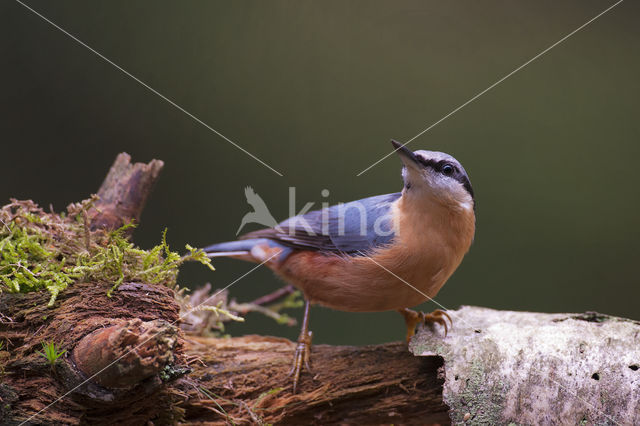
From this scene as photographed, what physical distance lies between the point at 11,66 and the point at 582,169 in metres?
4.27

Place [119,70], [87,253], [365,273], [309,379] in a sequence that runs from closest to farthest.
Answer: [87,253]
[309,379]
[365,273]
[119,70]

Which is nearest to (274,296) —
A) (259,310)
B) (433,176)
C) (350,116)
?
(259,310)

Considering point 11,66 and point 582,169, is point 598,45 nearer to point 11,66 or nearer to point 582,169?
point 582,169

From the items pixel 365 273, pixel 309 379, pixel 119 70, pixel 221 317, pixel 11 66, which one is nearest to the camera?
pixel 309 379

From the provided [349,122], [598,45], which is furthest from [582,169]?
[349,122]

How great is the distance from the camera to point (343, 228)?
113 inches

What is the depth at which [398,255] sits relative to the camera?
252 centimetres

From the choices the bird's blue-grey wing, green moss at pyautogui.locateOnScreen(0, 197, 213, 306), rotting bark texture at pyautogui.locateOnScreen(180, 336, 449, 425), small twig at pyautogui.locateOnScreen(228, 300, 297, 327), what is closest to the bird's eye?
the bird's blue-grey wing

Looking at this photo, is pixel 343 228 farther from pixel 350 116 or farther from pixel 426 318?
pixel 350 116

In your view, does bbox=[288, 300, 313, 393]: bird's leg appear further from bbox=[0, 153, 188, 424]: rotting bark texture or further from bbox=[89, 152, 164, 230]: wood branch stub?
bbox=[89, 152, 164, 230]: wood branch stub

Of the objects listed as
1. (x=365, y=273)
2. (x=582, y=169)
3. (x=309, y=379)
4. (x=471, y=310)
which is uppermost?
(x=582, y=169)

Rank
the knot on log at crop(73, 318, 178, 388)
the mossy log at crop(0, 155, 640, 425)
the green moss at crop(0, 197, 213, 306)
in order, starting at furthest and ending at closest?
the green moss at crop(0, 197, 213, 306) → the mossy log at crop(0, 155, 640, 425) → the knot on log at crop(73, 318, 178, 388)

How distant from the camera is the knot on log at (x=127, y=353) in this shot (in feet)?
4.90

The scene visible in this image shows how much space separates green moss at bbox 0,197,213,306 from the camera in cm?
192
